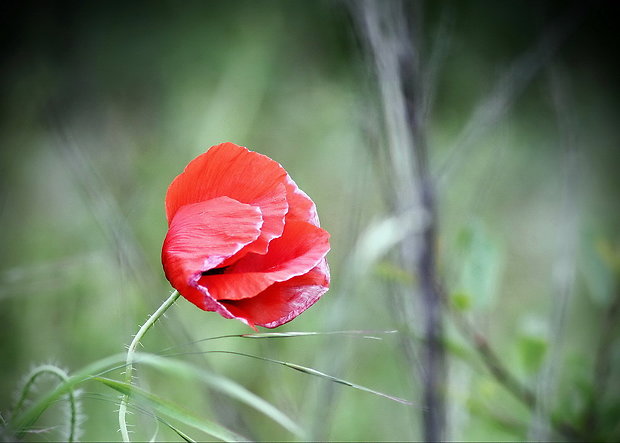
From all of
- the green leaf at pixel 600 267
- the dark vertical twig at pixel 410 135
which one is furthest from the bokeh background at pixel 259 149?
the dark vertical twig at pixel 410 135

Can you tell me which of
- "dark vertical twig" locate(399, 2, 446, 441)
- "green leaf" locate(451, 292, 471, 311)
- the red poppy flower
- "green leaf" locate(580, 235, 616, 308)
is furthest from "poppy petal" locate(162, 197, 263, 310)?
"green leaf" locate(580, 235, 616, 308)

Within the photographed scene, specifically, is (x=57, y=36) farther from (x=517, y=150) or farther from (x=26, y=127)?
(x=517, y=150)

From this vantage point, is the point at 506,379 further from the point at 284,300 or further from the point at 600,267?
the point at 284,300

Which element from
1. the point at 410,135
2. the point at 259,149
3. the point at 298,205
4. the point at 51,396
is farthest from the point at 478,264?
the point at 259,149

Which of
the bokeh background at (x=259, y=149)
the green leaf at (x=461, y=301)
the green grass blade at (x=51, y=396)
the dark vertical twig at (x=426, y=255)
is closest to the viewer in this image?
the green grass blade at (x=51, y=396)

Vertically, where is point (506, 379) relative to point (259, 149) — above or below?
below

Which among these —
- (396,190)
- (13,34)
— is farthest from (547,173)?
(13,34)

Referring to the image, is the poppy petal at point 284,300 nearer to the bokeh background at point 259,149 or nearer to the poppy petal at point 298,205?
the poppy petal at point 298,205
